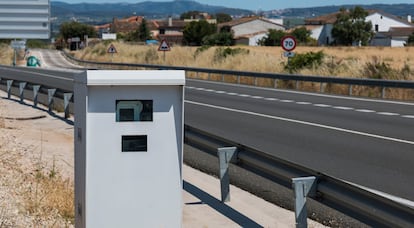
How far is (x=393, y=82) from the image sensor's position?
24.7 m

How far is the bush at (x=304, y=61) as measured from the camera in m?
37.8

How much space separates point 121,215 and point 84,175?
0.39 metres

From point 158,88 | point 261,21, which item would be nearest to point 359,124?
point 158,88

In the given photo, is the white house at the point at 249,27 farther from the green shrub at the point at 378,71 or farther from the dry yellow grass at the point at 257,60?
the green shrub at the point at 378,71

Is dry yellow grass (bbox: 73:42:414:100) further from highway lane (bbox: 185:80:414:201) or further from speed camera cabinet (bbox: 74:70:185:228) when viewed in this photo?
speed camera cabinet (bbox: 74:70:185:228)

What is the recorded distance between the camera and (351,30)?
129m

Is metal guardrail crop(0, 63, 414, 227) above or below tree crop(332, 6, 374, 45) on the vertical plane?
below

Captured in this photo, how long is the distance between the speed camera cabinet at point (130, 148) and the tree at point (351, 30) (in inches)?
4888

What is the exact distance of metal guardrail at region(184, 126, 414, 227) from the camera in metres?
5.45

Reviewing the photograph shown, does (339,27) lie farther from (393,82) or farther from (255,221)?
(255,221)

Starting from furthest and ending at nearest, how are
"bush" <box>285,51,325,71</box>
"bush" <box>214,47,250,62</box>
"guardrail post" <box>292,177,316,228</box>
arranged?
"bush" <box>214,47,250,62</box>
"bush" <box>285,51,325,71</box>
"guardrail post" <box>292,177,316,228</box>

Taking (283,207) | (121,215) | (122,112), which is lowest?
(283,207)

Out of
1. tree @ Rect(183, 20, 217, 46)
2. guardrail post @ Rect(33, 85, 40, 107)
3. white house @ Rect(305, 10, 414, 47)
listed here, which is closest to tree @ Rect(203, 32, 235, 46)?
tree @ Rect(183, 20, 217, 46)

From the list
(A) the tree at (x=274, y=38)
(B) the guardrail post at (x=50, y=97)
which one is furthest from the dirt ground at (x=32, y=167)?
(A) the tree at (x=274, y=38)
